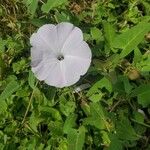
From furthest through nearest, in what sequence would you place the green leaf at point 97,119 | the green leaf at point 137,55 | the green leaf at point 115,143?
the green leaf at point 137,55 → the green leaf at point 97,119 → the green leaf at point 115,143

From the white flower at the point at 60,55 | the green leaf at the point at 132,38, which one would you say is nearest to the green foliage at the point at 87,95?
the green leaf at the point at 132,38

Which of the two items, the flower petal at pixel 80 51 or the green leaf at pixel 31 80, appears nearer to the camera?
the flower petal at pixel 80 51

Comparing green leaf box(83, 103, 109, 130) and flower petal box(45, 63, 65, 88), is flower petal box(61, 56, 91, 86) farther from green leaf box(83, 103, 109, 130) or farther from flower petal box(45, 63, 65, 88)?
green leaf box(83, 103, 109, 130)

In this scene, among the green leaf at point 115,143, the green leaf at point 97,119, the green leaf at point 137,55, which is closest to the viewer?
the green leaf at point 115,143

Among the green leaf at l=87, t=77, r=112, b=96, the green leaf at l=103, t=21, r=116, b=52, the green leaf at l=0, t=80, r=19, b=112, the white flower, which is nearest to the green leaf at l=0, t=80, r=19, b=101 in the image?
the green leaf at l=0, t=80, r=19, b=112

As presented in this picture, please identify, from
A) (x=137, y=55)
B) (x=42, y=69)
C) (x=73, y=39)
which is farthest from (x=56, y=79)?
(x=137, y=55)

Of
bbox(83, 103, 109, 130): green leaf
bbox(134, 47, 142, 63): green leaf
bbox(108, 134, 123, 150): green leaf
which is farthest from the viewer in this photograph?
bbox(134, 47, 142, 63): green leaf

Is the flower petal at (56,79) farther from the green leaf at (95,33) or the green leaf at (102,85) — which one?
the green leaf at (95,33)

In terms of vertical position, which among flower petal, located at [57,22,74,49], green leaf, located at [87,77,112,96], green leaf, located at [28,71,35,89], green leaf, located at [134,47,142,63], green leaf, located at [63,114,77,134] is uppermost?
flower petal, located at [57,22,74,49]

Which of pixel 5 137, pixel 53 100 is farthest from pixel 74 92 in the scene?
pixel 5 137
